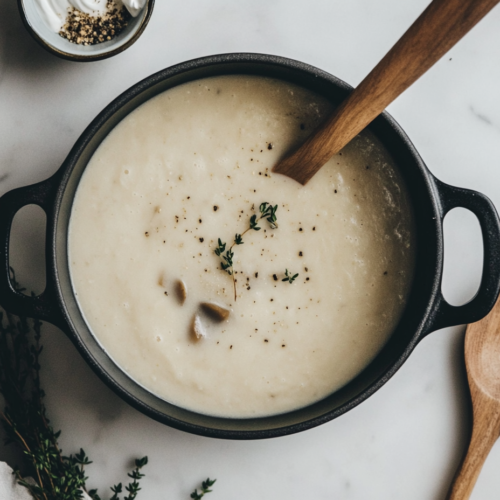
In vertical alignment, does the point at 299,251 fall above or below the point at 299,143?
below

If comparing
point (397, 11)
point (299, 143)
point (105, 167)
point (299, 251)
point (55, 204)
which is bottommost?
point (55, 204)

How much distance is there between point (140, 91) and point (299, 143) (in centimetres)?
40

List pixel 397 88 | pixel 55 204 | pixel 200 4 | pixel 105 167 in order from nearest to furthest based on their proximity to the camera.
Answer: pixel 397 88 → pixel 55 204 → pixel 105 167 → pixel 200 4

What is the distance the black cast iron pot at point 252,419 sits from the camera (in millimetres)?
1170

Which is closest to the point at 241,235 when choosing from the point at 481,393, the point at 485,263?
the point at 485,263

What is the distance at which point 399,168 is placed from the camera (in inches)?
52.1

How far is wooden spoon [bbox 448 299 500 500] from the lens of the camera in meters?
1.44

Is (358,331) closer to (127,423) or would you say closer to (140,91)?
(127,423)

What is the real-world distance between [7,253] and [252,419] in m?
0.70

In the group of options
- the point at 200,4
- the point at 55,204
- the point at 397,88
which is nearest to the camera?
the point at 397,88

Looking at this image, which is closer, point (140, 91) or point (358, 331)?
point (140, 91)

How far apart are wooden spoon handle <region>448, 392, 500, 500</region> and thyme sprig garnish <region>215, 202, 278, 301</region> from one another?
77 cm

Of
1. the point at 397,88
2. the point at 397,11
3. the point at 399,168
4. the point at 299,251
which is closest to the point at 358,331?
the point at 299,251

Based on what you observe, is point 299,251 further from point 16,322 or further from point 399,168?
point 16,322
